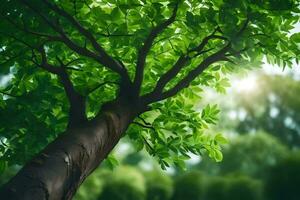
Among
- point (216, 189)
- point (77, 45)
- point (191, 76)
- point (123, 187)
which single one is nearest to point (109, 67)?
point (77, 45)

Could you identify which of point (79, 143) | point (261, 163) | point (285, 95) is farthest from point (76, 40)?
point (285, 95)

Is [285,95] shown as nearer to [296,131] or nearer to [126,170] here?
[296,131]

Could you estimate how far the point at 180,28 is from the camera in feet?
14.5

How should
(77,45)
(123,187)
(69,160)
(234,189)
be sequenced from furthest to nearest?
(234,189)
(123,187)
(77,45)
(69,160)

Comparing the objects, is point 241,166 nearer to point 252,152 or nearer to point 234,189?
point 252,152

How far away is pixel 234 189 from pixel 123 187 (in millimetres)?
6548

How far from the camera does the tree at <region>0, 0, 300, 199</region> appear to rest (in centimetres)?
388

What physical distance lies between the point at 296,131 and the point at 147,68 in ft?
145

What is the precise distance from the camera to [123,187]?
24078 millimetres

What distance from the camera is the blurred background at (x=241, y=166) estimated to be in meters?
23.2

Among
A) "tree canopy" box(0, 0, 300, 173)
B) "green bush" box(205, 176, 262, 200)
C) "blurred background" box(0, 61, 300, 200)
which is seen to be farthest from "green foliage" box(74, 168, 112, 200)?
"tree canopy" box(0, 0, 300, 173)

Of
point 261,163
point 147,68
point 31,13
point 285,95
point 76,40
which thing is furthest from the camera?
point 285,95

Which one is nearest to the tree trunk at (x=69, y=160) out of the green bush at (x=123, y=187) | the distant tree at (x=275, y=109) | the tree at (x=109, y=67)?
the tree at (x=109, y=67)

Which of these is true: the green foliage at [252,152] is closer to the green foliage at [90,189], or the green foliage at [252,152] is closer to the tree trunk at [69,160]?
the green foliage at [90,189]
